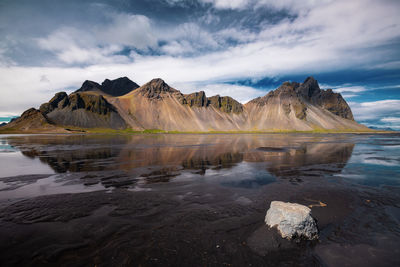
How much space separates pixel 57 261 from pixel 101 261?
4.91ft

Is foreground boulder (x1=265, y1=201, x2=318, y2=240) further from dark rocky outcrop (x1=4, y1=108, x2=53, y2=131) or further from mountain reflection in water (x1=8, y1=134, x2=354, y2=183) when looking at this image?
dark rocky outcrop (x1=4, y1=108, x2=53, y2=131)

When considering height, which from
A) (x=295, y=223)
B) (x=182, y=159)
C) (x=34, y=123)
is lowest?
(x=182, y=159)

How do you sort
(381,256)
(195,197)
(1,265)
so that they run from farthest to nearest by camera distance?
1. (195,197)
2. (381,256)
3. (1,265)

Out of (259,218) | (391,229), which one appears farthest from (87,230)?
(391,229)

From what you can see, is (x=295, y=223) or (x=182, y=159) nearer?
(x=295, y=223)

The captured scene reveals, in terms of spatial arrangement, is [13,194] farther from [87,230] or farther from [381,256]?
[381,256]

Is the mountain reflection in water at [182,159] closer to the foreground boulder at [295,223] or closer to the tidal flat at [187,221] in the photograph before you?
the tidal flat at [187,221]

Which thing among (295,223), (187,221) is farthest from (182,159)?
(295,223)

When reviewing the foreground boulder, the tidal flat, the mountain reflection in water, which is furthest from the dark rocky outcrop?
the foreground boulder

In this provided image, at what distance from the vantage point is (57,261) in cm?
629

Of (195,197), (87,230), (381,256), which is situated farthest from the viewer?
(195,197)

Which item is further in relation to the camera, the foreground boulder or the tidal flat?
the foreground boulder

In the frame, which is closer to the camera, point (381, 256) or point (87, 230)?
point (381, 256)

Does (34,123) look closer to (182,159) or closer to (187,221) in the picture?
(182,159)
